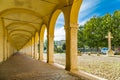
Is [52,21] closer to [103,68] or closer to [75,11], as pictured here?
[75,11]

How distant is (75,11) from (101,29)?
117ft

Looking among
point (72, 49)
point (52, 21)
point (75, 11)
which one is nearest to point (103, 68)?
point (72, 49)

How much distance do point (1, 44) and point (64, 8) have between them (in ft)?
31.2

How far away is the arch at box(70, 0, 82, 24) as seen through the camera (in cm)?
1058

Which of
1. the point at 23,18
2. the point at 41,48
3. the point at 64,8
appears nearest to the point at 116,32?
the point at 41,48

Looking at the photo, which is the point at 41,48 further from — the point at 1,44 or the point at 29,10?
the point at 29,10

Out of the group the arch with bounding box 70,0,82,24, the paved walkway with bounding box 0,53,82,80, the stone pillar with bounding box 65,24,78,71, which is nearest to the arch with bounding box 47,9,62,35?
the arch with bounding box 70,0,82,24

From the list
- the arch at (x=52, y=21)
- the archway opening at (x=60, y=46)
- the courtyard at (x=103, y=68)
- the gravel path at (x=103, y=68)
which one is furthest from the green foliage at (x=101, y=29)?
the arch at (x=52, y=21)

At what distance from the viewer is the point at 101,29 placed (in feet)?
149

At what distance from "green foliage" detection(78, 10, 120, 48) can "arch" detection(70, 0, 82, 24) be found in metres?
33.0

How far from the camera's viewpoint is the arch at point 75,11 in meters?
10.6

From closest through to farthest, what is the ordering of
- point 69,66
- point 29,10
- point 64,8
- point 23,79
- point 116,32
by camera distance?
A: 1. point 23,79
2. point 69,66
3. point 64,8
4. point 29,10
5. point 116,32

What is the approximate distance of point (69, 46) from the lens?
36.7 feet

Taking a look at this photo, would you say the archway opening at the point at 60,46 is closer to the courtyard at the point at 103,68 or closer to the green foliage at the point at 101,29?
the courtyard at the point at 103,68
